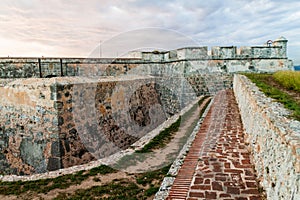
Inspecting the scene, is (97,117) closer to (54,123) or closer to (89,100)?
(89,100)

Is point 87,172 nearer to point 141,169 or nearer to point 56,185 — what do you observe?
point 56,185

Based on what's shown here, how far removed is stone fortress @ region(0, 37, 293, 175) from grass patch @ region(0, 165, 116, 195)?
1346 millimetres

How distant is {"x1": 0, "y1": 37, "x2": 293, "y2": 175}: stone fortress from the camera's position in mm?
5980

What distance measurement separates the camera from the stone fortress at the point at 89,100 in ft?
19.6

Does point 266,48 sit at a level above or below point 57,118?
above

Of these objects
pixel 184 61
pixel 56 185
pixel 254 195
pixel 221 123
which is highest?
pixel 184 61

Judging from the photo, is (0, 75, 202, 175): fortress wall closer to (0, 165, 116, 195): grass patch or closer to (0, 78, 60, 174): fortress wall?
(0, 78, 60, 174): fortress wall

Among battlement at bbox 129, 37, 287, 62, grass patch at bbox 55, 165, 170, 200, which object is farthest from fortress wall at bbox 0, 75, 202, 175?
battlement at bbox 129, 37, 287, 62

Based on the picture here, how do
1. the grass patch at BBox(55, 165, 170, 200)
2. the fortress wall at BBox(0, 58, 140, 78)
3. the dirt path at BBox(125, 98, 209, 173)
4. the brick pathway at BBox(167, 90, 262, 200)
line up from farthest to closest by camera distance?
the fortress wall at BBox(0, 58, 140, 78)
the dirt path at BBox(125, 98, 209, 173)
the grass patch at BBox(55, 165, 170, 200)
the brick pathway at BBox(167, 90, 262, 200)

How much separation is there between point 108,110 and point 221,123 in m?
3.64

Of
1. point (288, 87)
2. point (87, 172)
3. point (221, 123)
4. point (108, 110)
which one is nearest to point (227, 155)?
point (221, 123)

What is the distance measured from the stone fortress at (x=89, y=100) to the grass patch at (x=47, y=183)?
4.42 feet

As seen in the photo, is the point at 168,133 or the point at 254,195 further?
A: the point at 168,133

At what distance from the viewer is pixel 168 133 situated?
280 inches
